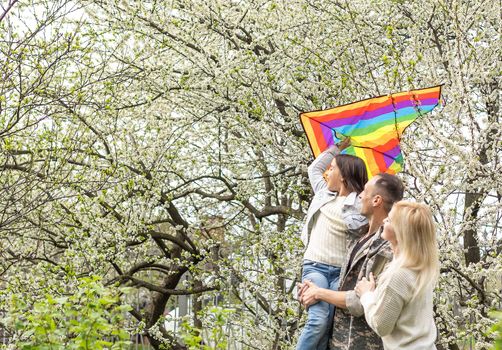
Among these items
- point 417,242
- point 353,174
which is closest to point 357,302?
point 417,242

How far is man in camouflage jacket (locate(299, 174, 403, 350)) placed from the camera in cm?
375

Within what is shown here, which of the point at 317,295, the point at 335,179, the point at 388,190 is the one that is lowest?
the point at 317,295

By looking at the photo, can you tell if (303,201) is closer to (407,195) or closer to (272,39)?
(272,39)

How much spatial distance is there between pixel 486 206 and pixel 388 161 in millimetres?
1915

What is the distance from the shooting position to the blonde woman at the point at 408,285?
3441 millimetres

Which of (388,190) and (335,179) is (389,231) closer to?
(388,190)

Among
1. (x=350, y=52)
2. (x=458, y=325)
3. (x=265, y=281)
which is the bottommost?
(x=458, y=325)

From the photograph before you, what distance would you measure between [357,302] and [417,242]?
43 cm

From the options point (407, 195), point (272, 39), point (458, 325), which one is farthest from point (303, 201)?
point (458, 325)

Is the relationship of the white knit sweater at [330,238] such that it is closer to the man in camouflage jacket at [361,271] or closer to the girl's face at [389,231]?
the man in camouflage jacket at [361,271]

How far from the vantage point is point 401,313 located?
11.4ft

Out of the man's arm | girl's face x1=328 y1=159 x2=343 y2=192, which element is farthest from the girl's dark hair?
the man's arm

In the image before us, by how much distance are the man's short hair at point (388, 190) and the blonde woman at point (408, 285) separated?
0.39 m

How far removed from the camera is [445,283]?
6.30m
